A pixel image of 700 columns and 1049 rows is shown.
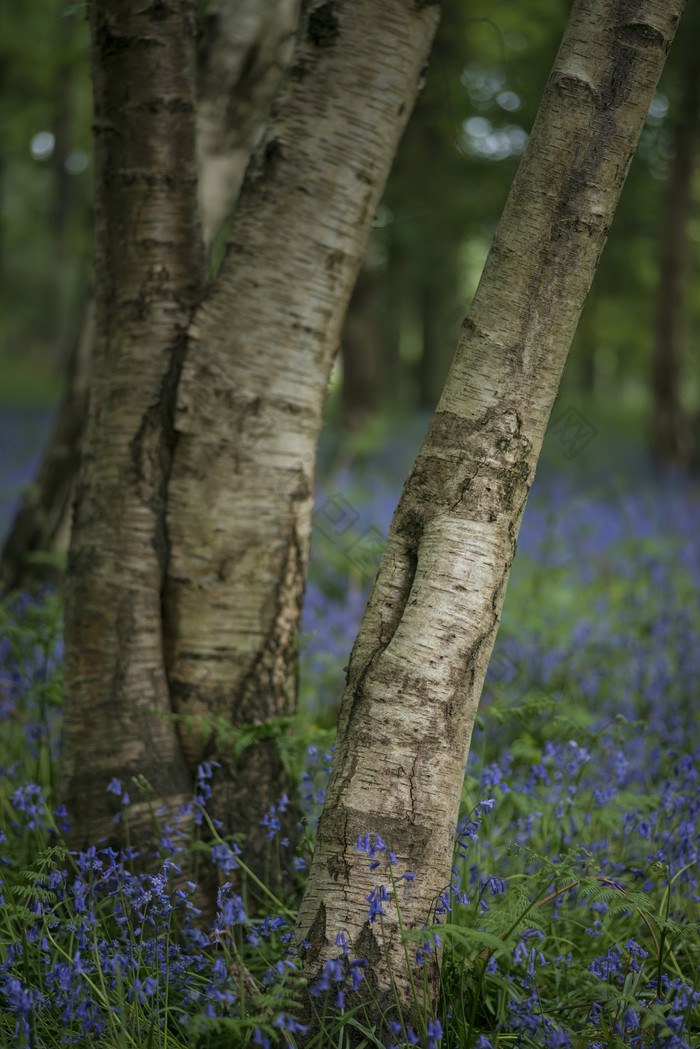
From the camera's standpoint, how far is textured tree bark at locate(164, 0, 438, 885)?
2301 mm

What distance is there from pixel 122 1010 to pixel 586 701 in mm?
2818

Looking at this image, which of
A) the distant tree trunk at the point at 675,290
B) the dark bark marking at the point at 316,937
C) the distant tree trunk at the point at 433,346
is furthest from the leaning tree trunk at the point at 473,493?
the distant tree trunk at the point at 433,346

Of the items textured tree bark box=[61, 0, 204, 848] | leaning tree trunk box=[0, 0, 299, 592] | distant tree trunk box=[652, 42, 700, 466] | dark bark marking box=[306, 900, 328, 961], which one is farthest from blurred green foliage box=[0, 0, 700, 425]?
dark bark marking box=[306, 900, 328, 961]

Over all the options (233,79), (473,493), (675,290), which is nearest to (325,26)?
(473,493)

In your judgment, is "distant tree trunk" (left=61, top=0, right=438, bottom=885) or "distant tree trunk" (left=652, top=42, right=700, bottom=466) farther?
"distant tree trunk" (left=652, top=42, right=700, bottom=466)

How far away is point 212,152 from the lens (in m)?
4.09

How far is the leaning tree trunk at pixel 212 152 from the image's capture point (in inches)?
149

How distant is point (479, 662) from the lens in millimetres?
1719

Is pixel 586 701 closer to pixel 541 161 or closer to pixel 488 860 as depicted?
pixel 488 860

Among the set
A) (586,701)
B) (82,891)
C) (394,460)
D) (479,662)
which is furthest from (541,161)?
(394,460)

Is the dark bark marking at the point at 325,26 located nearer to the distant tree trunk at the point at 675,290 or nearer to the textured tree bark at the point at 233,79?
the textured tree bark at the point at 233,79

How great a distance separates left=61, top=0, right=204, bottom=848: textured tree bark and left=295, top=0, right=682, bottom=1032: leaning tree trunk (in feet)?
2.44

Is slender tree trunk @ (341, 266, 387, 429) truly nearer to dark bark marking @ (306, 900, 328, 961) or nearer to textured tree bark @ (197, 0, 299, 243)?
textured tree bark @ (197, 0, 299, 243)

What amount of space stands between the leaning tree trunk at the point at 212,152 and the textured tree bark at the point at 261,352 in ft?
4.31
